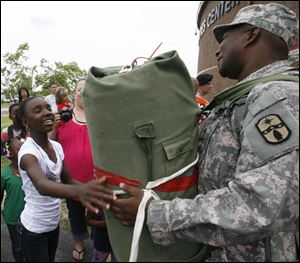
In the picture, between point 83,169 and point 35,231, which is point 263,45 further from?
point 83,169

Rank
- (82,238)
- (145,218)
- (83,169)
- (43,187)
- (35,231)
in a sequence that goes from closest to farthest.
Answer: (145,218), (43,187), (35,231), (83,169), (82,238)

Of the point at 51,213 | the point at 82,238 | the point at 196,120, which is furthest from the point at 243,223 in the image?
the point at 82,238

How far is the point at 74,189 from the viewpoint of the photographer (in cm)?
131

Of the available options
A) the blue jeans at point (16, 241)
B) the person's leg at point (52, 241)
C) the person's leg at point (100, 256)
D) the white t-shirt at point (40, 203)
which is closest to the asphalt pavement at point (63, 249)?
the person's leg at point (100, 256)

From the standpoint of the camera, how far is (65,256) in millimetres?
3295

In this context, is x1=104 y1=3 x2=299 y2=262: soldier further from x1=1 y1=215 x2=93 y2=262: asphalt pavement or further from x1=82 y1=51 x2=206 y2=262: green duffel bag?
x1=1 y1=215 x2=93 y2=262: asphalt pavement

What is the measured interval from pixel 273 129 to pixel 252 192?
223mm

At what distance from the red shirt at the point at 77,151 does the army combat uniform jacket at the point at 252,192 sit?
6.08ft

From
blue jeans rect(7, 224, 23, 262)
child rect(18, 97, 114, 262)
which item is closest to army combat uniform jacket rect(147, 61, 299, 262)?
child rect(18, 97, 114, 262)

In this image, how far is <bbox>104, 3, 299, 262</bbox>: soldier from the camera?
0.94m

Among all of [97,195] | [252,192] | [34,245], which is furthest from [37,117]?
[252,192]

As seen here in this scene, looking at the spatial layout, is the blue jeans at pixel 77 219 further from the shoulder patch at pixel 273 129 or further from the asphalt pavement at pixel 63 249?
the shoulder patch at pixel 273 129

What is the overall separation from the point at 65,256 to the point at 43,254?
4.29 ft

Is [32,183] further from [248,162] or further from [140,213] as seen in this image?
[248,162]
